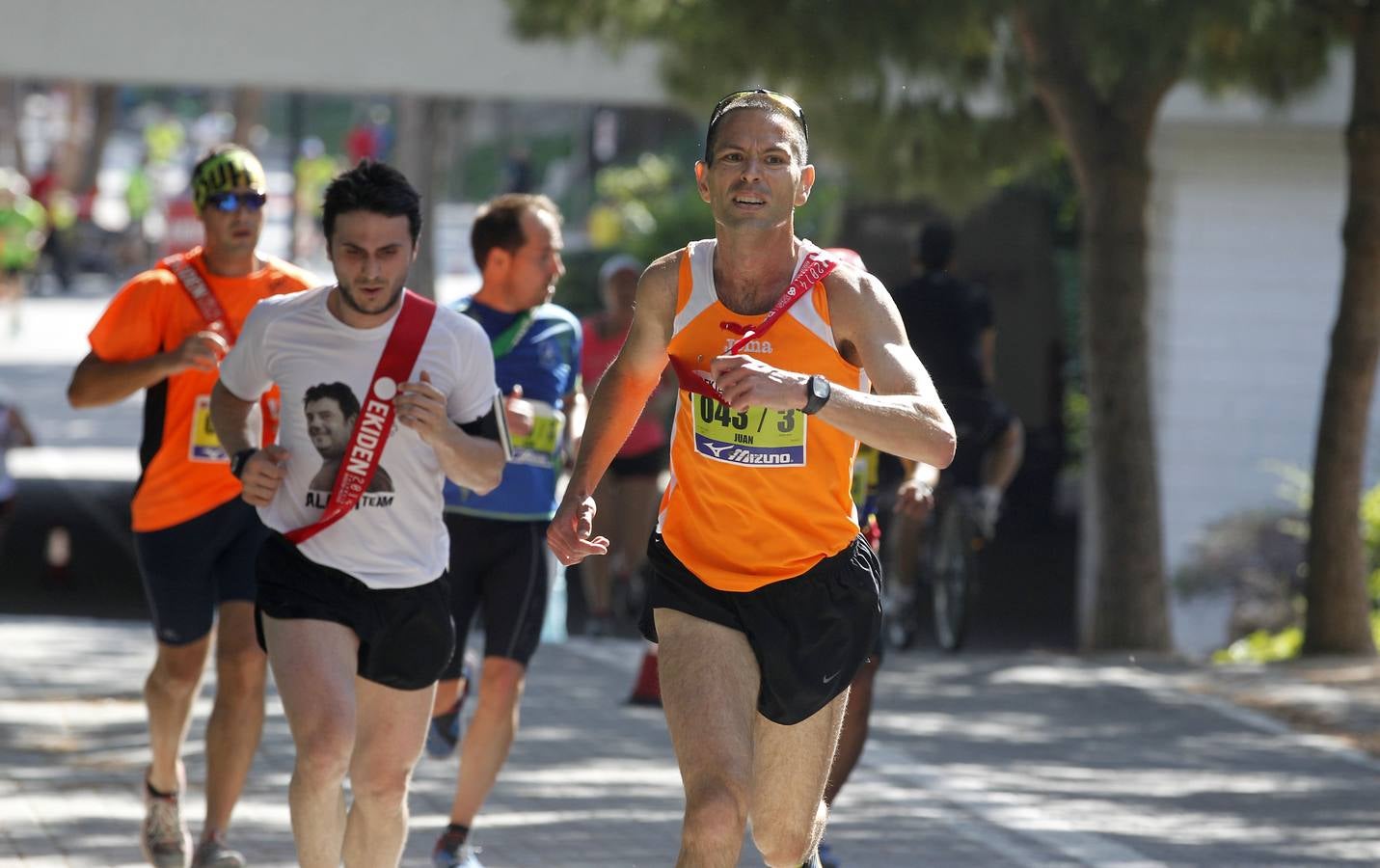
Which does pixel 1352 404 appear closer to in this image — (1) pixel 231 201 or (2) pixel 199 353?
(1) pixel 231 201

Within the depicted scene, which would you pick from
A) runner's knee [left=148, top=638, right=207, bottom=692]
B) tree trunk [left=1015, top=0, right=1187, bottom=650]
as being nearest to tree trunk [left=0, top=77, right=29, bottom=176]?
tree trunk [left=1015, top=0, right=1187, bottom=650]

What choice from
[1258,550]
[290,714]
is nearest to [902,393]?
[290,714]

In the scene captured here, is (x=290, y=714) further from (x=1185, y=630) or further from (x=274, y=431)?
(x=1185, y=630)

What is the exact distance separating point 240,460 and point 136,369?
974 millimetres

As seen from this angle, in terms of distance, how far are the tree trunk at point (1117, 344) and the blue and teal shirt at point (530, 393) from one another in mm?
6686

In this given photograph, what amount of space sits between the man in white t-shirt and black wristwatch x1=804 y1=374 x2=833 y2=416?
1.19 m

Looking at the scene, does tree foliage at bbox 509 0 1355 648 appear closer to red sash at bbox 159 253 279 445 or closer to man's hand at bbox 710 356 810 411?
red sash at bbox 159 253 279 445

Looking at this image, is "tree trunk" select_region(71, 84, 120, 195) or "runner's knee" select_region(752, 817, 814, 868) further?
"tree trunk" select_region(71, 84, 120, 195)

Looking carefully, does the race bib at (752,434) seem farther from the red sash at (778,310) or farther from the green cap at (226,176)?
the green cap at (226,176)

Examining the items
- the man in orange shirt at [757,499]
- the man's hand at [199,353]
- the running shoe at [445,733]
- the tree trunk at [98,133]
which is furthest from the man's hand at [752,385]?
the tree trunk at [98,133]

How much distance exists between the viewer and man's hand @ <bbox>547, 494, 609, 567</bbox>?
15.8 feet

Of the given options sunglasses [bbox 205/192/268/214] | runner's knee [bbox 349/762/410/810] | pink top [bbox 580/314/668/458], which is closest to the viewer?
runner's knee [bbox 349/762/410/810]

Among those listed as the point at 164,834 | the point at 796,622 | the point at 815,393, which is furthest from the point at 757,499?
the point at 164,834

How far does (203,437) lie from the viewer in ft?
20.9
